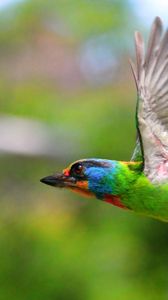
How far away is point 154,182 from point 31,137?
9704mm

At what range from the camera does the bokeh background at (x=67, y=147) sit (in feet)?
29.7

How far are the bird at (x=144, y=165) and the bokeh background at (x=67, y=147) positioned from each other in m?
5.09

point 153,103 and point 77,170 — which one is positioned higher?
point 153,103

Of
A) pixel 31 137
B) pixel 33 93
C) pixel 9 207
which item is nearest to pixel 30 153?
pixel 31 137

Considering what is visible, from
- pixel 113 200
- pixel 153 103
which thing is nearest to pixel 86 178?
pixel 113 200

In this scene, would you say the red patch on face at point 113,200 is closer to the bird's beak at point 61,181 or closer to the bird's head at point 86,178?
the bird's head at point 86,178

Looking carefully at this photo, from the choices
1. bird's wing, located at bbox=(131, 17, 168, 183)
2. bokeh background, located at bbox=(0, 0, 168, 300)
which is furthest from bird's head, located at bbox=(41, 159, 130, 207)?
bokeh background, located at bbox=(0, 0, 168, 300)

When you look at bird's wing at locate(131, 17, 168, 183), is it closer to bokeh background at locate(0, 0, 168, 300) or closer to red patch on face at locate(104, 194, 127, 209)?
red patch on face at locate(104, 194, 127, 209)

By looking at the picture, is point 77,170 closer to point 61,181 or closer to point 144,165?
point 61,181

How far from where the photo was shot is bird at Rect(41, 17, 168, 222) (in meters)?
3.41

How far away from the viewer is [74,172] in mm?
3494

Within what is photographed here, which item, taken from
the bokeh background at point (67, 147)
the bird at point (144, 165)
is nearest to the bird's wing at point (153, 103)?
the bird at point (144, 165)

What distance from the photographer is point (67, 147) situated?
12.8m

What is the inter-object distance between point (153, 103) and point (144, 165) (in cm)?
26
